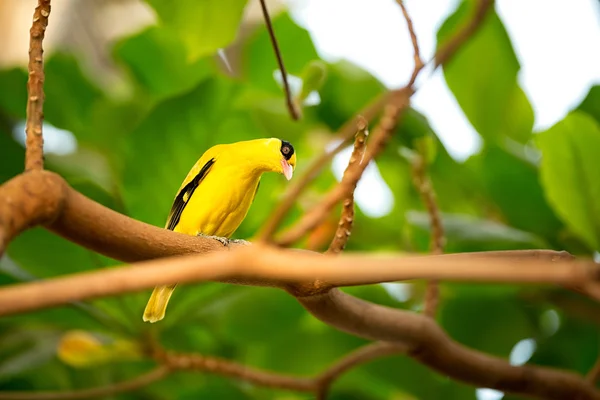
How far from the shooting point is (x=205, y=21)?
27.7 inches

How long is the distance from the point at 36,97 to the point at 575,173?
0.55 metres

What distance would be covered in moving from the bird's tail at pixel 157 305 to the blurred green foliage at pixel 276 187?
0.27ft

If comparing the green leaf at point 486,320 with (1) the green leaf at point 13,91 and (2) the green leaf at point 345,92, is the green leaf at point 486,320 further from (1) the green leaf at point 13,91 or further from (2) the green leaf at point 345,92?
(1) the green leaf at point 13,91

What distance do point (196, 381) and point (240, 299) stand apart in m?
0.41

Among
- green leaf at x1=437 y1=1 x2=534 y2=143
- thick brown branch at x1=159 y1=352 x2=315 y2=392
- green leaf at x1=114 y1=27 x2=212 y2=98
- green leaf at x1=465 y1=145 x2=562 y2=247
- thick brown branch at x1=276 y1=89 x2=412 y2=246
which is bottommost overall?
thick brown branch at x1=159 y1=352 x2=315 y2=392

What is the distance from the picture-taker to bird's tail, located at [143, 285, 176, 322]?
2.14 ft

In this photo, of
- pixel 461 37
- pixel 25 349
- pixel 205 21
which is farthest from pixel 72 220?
pixel 25 349

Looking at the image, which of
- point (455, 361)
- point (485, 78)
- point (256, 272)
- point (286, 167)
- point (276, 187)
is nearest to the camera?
point (256, 272)

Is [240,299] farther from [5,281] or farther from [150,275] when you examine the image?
[150,275]

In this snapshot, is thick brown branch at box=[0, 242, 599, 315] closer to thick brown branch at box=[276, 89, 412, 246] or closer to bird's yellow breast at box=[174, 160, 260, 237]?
thick brown branch at box=[276, 89, 412, 246]

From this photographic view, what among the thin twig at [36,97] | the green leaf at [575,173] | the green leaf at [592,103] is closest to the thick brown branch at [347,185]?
the thin twig at [36,97]

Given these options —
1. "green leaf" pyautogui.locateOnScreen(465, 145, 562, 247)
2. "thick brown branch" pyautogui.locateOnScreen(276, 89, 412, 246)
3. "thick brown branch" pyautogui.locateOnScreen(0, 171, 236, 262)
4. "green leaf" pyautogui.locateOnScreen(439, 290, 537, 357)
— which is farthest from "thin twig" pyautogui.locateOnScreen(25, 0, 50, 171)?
"green leaf" pyautogui.locateOnScreen(439, 290, 537, 357)

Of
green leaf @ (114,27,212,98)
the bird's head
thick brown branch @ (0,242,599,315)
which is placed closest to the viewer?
thick brown branch @ (0,242,599,315)

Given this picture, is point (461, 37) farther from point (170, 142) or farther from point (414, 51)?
point (170, 142)
